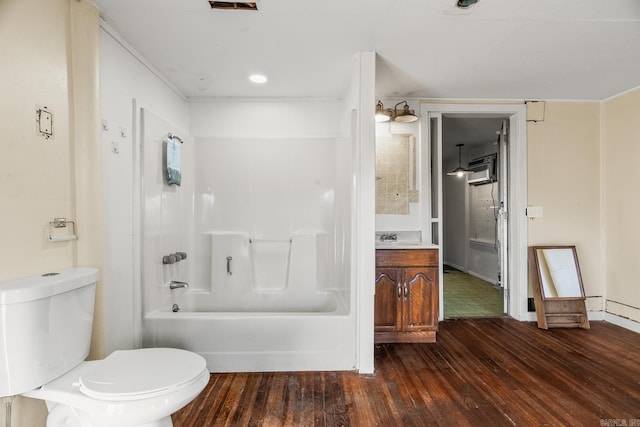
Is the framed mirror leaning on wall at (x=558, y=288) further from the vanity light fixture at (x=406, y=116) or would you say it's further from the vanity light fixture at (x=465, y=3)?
the vanity light fixture at (x=465, y=3)

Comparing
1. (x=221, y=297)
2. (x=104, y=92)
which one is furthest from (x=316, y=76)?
(x=221, y=297)

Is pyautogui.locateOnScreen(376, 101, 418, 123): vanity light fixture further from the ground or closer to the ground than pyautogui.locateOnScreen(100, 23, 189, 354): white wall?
further from the ground

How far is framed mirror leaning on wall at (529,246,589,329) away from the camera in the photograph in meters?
2.91

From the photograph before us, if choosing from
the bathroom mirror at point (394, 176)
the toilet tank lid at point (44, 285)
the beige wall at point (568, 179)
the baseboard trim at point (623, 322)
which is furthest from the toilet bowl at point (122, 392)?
the baseboard trim at point (623, 322)

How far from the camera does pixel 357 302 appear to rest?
2.12 m

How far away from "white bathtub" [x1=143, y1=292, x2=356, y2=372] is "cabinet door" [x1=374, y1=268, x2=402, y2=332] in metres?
0.50

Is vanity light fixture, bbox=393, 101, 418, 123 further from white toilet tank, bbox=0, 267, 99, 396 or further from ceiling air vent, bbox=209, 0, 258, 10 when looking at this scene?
white toilet tank, bbox=0, 267, 99, 396

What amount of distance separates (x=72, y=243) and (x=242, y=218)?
1645 mm

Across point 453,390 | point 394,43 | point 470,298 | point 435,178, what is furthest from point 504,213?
point 394,43

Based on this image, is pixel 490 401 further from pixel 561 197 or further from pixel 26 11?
pixel 26 11

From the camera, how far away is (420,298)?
Answer: 2568 millimetres

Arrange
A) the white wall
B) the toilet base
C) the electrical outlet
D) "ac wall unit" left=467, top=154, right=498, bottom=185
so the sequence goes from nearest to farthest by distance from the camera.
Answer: the toilet base < the electrical outlet < the white wall < "ac wall unit" left=467, top=154, right=498, bottom=185

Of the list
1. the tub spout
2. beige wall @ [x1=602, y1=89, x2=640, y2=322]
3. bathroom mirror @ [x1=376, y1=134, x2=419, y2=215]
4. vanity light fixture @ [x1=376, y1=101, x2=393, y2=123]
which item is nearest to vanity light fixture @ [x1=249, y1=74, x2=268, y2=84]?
vanity light fixture @ [x1=376, y1=101, x2=393, y2=123]

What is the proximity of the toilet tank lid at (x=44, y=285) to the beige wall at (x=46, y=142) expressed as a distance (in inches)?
3.6
